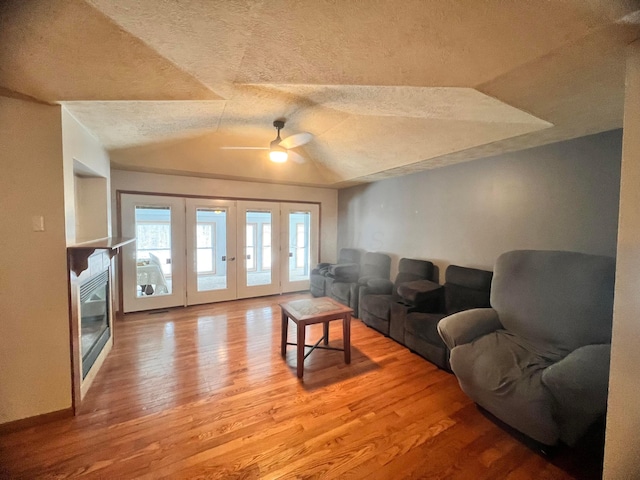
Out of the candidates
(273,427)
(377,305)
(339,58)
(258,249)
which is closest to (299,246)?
(258,249)

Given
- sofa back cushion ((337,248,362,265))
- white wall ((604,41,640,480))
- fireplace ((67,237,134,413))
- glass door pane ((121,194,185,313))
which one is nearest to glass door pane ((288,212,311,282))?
sofa back cushion ((337,248,362,265))

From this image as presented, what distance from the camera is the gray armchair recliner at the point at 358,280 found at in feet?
13.3

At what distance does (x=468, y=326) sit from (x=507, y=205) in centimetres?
154

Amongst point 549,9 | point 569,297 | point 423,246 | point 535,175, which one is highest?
point 549,9

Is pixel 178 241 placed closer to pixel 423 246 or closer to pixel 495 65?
pixel 423 246

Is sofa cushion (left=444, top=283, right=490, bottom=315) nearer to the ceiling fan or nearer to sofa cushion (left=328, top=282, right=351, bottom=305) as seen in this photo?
sofa cushion (left=328, top=282, right=351, bottom=305)

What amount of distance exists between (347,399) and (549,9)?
2594mm

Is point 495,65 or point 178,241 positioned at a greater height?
point 495,65

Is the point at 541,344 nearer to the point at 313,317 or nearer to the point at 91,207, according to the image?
the point at 313,317

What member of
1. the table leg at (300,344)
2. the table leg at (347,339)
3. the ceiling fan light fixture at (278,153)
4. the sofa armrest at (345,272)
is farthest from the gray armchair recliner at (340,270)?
the ceiling fan light fixture at (278,153)

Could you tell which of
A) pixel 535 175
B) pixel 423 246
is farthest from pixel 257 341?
pixel 535 175

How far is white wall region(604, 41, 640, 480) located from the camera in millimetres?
1085

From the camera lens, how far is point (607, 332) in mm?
1784

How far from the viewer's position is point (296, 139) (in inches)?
106
